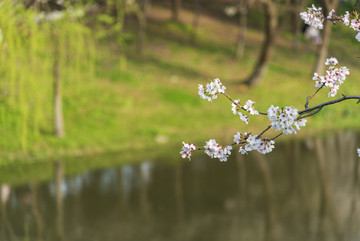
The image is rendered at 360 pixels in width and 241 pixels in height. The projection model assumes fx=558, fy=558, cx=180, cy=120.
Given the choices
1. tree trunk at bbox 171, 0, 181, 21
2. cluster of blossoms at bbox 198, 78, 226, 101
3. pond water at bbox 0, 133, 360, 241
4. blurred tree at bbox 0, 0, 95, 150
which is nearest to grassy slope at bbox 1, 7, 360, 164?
tree trunk at bbox 171, 0, 181, 21

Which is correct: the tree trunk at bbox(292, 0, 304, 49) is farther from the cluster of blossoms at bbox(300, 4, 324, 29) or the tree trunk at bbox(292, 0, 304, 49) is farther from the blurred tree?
the cluster of blossoms at bbox(300, 4, 324, 29)

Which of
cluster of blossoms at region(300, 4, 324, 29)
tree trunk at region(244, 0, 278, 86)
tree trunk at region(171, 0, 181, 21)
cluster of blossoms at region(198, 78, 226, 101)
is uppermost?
tree trunk at region(171, 0, 181, 21)

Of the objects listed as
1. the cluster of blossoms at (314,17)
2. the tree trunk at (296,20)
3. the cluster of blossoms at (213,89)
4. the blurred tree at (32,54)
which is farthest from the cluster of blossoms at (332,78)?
the tree trunk at (296,20)

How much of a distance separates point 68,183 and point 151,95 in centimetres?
831

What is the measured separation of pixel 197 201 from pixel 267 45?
12412 millimetres

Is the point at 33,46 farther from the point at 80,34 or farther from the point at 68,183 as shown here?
the point at 68,183

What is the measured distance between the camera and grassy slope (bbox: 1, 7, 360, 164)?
19.5 m

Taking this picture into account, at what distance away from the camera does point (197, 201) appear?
14.3 m

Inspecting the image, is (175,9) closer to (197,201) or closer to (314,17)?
(197,201)

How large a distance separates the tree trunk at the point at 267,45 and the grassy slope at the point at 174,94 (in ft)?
1.64

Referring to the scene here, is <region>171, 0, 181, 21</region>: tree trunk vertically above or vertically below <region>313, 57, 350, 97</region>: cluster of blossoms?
above

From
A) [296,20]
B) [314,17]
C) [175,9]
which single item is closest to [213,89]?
[314,17]

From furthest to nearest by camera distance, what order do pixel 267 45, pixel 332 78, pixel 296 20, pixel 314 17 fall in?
1. pixel 296 20
2. pixel 267 45
3. pixel 314 17
4. pixel 332 78

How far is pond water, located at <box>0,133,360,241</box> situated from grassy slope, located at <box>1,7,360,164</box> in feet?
6.47
